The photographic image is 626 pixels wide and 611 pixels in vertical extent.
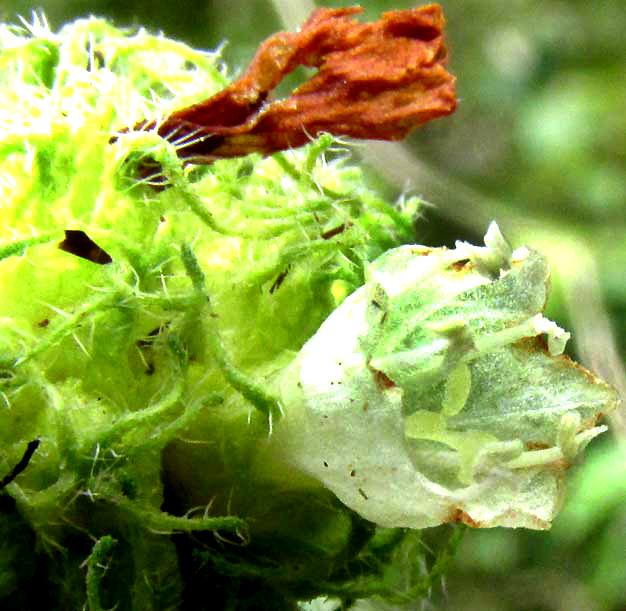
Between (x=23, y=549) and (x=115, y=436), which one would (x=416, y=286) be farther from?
(x=23, y=549)

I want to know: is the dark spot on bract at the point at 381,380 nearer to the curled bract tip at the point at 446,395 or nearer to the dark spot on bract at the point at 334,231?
the curled bract tip at the point at 446,395

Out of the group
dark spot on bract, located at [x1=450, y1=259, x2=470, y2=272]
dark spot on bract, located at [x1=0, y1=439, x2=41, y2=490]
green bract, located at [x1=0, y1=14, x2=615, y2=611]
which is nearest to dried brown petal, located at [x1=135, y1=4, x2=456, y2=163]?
green bract, located at [x1=0, y1=14, x2=615, y2=611]

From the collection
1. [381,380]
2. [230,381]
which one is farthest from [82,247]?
[381,380]

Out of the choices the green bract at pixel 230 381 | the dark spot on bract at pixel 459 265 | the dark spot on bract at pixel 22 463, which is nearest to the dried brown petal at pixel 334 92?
the green bract at pixel 230 381

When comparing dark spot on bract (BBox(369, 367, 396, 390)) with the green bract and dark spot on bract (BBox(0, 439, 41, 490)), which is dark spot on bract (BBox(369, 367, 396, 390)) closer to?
the green bract

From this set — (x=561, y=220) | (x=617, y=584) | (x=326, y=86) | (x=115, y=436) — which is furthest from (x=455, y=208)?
(x=115, y=436)

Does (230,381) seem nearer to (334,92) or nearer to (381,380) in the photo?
(381,380)
